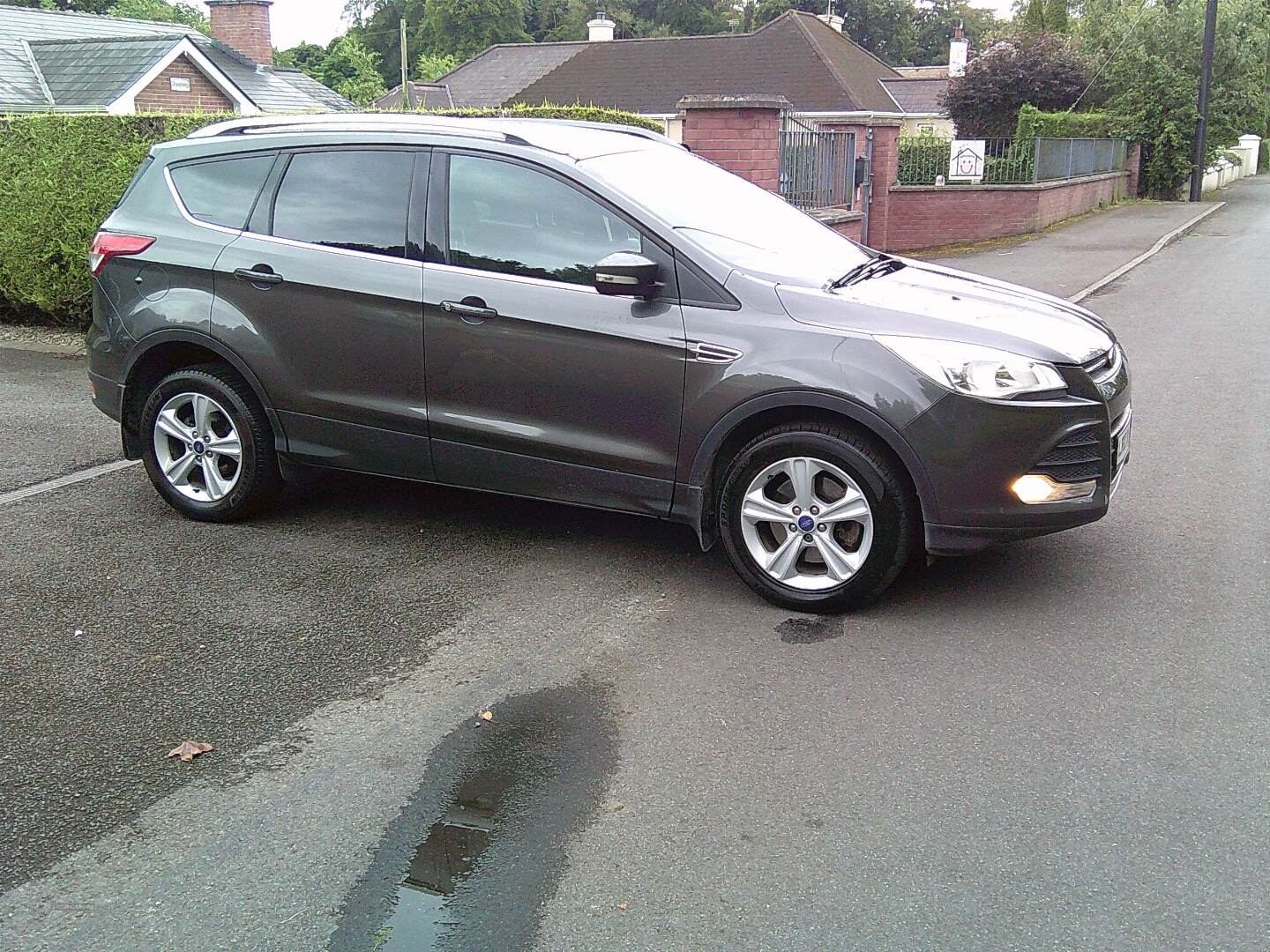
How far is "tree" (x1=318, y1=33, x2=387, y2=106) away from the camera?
64.2 meters

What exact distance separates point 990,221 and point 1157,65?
13.9 m

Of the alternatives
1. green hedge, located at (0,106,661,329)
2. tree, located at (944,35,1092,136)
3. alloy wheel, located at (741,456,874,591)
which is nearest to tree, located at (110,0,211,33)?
tree, located at (944,35,1092,136)

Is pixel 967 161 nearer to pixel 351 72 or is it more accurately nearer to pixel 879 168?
pixel 879 168

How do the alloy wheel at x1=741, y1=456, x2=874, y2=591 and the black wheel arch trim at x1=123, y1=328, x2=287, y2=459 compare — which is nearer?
the alloy wheel at x1=741, y1=456, x2=874, y2=591

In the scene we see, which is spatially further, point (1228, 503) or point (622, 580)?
point (1228, 503)

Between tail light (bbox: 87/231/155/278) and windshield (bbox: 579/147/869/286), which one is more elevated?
windshield (bbox: 579/147/869/286)

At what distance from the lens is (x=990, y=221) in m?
24.4

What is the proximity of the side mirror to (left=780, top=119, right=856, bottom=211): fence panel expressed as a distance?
9.53 meters

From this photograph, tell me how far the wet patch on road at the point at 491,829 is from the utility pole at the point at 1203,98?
112 ft

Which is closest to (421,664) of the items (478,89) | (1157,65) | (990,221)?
(990,221)

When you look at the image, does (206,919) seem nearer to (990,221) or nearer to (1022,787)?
(1022,787)

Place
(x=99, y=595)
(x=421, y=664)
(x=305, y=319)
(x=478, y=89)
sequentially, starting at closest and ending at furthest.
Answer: (x=421, y=664) → (x=99, y=595) → (x=305, y=319) → (x=478, y=89)

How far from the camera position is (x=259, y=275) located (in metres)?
5.87

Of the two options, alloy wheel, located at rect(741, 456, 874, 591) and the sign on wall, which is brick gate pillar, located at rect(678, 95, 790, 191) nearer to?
alloy wheel, located at rect(741, 456, 874, 591)
